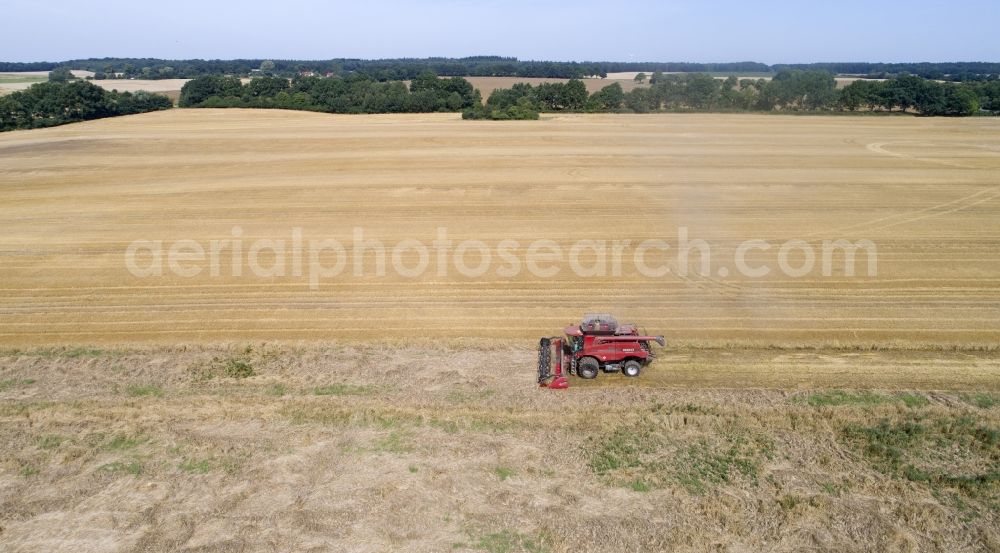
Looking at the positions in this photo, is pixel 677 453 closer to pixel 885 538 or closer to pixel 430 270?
pixel 885 538

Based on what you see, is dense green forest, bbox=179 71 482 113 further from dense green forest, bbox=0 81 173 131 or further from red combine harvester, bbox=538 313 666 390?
red combine harvester, bbox=538 313 666 390

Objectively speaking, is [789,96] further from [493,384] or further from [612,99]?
[493,384]

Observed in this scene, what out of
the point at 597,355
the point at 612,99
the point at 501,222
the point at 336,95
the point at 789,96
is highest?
the point at 789,96

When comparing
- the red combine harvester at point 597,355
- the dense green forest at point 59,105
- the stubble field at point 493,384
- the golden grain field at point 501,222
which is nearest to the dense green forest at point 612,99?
the dense green forest at point 59,105

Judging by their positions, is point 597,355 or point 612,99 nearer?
point 597,355

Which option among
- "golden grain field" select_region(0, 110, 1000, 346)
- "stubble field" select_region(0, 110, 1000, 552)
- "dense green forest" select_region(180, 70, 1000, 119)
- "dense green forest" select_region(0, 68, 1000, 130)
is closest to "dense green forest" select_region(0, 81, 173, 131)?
"dense green forest" select_region(0, 68, 1000, 130)

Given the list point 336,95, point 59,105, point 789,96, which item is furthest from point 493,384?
point 336,95

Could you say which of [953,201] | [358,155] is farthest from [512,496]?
[358,155]
